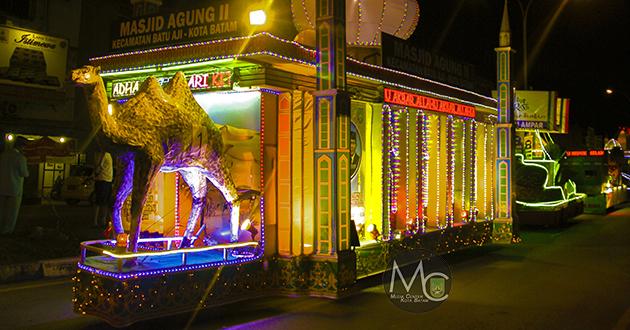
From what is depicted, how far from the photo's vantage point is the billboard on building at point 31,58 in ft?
76.8

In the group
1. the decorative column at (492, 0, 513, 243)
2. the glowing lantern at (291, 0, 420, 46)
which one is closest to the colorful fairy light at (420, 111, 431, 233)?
the glowing lantern at (291, 0, 420, 46)

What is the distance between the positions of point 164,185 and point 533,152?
20408 millimetres

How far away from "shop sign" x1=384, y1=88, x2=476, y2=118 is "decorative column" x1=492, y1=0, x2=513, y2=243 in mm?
854

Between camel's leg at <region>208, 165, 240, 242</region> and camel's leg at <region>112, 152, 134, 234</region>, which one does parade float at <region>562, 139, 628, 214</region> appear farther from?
camel's leg at <region>112, 152, 134, 234</region>

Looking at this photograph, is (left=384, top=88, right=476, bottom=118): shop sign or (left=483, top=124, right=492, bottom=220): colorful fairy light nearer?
(left=384, top=88, right=476, bottom=118): shop sign

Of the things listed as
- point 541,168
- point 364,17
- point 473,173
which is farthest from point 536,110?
point 364,17

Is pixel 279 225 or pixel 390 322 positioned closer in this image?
pixel 390 322

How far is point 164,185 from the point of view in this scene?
10984mm

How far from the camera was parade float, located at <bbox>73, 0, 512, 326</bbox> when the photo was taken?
7.79m

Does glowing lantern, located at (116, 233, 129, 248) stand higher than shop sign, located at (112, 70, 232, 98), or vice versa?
shop sign, located at (112, 70, 232, 98)

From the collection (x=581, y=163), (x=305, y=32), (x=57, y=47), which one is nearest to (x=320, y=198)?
(x=305, y=32)

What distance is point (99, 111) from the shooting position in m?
7.67

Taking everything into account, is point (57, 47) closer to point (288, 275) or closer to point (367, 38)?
point (367, 38)

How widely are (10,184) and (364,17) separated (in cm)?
793
